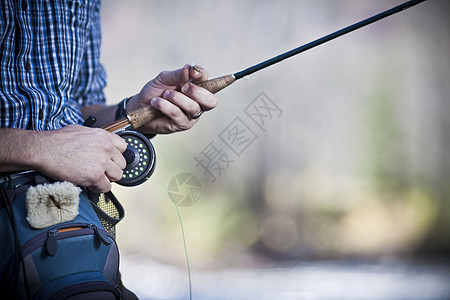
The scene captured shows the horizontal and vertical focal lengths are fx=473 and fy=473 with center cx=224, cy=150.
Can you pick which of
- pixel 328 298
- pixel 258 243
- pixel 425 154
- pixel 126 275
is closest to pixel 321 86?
pixel 425 154

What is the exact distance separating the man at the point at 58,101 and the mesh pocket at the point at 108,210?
92 mm

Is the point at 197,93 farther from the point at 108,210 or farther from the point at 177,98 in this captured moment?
the point at 108,210

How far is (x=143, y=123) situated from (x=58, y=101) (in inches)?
7.9

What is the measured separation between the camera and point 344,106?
3201 mm

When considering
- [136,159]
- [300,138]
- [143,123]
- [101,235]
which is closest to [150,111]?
[143,123]

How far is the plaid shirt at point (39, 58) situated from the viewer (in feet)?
3.40

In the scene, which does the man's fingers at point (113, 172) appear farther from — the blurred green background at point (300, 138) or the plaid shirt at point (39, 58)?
the blurred green background at point (300, 138)

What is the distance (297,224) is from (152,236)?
0.99m

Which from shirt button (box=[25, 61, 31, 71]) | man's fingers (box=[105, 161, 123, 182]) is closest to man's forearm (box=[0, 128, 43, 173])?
man's fingers (box=[105, 161, 123, 182])

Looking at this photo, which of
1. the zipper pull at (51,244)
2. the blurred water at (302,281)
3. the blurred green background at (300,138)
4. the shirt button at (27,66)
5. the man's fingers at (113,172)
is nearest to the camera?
the zipper pull at (51,244)

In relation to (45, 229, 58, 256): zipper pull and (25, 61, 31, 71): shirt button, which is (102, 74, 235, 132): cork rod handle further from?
(45, 229, 58, 256): zipper pull

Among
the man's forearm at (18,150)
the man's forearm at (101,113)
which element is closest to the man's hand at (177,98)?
the man's forearm at (101,113)

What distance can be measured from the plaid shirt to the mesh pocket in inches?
8.1

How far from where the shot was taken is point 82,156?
3.05 ft
